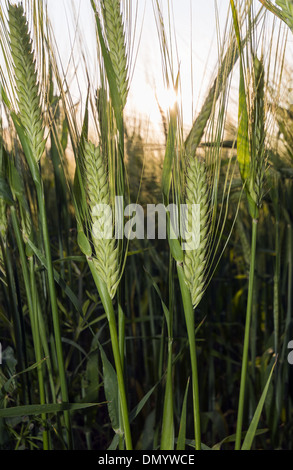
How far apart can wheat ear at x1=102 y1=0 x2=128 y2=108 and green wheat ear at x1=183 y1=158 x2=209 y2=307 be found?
11 cm

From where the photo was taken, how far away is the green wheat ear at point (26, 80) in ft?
1.58

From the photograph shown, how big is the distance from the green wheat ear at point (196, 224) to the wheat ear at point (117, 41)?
109mm

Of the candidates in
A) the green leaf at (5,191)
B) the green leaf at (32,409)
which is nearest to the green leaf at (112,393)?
the green leaf at (32,409)

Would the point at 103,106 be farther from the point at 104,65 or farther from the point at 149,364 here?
the point at 149,364

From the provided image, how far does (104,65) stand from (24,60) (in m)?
0.09

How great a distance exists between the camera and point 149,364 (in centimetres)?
103

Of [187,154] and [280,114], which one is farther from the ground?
[280,114]

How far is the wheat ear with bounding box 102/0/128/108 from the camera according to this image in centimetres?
47

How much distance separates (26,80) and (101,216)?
0.17 meters

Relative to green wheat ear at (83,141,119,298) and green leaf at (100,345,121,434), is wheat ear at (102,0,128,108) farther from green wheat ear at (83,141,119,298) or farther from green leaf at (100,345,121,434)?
green leaf at (100,345,121,434)

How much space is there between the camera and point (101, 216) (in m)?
0.45

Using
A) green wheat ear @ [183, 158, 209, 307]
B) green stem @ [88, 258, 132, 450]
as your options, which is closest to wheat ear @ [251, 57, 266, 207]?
green wheat ear @ [183, 158, 209, 307]

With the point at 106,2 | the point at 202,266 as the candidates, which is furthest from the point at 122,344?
the point at 106,2

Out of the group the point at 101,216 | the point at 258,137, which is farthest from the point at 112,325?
the point at 258,137
